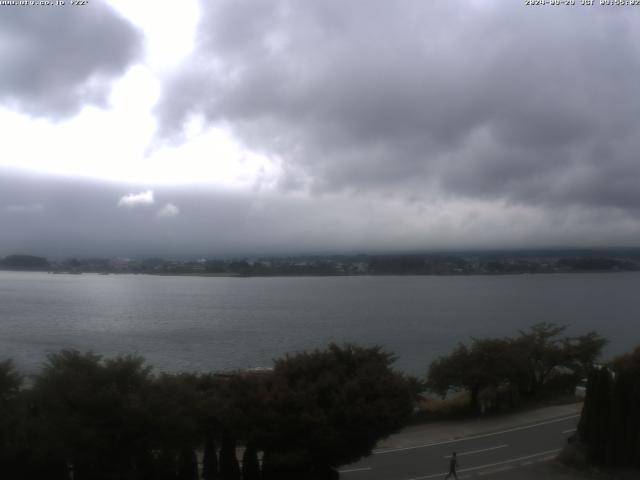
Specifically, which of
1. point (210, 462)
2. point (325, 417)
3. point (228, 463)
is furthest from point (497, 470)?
point (210, 462)

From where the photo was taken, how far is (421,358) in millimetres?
48688

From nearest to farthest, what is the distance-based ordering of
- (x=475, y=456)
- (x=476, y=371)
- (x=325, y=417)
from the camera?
(x=325, y=417) → (x=475, y=456) → (x=476, y=371)

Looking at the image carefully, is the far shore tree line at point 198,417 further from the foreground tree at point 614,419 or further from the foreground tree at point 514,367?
the foreground tree at point 514,367

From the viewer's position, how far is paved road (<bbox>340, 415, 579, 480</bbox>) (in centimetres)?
1772

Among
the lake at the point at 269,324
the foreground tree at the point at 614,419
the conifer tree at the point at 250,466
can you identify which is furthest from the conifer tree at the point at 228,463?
the lake at the point at 269,324

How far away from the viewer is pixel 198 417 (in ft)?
48.0

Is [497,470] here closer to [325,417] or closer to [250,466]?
[325,417]

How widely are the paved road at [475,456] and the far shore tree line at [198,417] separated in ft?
6.81

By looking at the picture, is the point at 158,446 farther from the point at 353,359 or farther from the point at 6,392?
the point at 353,359

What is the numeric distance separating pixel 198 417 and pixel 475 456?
9.38 meters

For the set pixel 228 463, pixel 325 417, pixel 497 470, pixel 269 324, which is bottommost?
pixel 269 324

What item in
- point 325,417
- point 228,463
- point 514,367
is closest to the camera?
point 325,417

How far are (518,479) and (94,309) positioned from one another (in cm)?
8223

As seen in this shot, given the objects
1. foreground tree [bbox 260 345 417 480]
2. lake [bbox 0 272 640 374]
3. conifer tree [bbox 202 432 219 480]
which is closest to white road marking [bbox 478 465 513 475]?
foreground tree [bbox 260 345 417 480]
